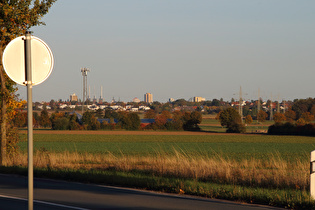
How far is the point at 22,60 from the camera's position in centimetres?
582

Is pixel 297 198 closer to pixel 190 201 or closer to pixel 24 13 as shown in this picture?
pixel 190 201

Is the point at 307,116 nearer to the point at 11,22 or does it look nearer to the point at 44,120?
the point at 44,120

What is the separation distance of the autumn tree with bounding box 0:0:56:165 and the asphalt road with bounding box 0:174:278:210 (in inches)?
291

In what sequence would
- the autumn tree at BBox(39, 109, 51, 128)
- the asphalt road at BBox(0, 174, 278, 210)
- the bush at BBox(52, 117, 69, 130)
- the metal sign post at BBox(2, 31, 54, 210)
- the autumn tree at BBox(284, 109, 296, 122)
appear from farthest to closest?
1. the autumn tree at BBox(284, 109, 296, 122)
2. the autumn tree at BBox(39, 109, 51, 128)
3. the bush at BBox(52, 117, 69, 130)
4. the asphalt road at BBox(0, 174, 278, 210)
5. the metal sign post at BBox(2, 31, 54, 210)

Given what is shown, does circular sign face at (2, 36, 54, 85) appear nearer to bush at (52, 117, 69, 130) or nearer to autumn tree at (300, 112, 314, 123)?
bush at (52, 117, 69, 130)

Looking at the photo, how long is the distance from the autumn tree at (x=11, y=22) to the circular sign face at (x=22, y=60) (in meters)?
15.0

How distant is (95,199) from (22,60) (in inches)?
284

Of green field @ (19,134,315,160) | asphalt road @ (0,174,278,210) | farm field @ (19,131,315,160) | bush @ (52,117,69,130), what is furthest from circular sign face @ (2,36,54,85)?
bush @ (52,117,69,130)

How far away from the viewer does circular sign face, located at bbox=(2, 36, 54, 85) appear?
580 centimetres

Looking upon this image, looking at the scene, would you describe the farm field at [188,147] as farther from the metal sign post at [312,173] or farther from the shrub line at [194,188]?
the metal sign post at [312,173]

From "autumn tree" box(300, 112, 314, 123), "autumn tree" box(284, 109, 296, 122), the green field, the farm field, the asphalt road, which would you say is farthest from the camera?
"autumn tree" box(284, 109, 296, 122)

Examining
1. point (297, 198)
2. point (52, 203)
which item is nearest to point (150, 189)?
point (52, 203)

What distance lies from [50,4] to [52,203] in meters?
11.9

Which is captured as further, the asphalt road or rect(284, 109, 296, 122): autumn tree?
rect(284, 109, 296, 122): autumn tree
